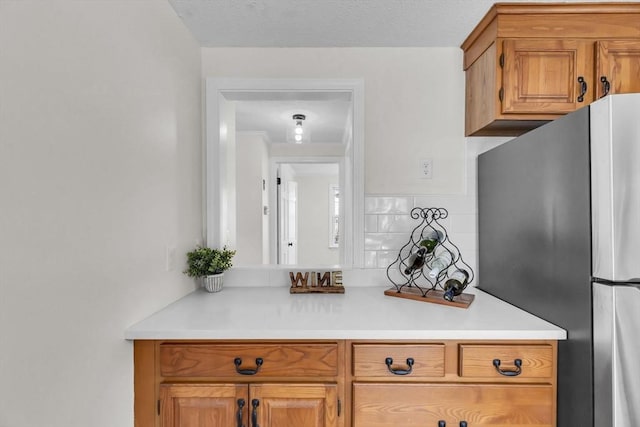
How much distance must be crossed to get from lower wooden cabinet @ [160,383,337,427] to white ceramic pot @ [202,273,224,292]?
0.58 metres

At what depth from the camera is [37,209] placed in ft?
2.61

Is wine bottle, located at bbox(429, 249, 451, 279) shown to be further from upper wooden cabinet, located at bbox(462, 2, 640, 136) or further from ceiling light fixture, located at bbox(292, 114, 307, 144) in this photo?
ceiling light fixture, located at bbox(292, 114, 307, 144)

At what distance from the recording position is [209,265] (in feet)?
5.56

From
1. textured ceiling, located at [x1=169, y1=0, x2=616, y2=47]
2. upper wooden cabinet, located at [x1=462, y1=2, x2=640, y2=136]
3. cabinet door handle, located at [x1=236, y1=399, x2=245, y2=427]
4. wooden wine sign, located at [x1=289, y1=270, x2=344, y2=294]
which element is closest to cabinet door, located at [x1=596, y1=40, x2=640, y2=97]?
upper wooden cabinet, located at [x1=462, y1=2, x2=640, y2=136]

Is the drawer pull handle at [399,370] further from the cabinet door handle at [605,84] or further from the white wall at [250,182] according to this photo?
the white wall at [250,182]

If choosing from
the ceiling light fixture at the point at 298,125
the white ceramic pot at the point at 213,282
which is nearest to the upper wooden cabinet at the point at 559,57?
the white ceramic pot at the point at 213,282

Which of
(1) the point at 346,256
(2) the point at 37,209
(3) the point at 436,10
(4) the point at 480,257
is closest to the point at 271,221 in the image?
(1) the point at 346,256

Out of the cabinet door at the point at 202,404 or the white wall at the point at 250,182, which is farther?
the white wall at the point at 250,182

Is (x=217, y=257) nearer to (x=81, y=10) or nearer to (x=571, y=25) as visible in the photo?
(x=81, y=10)

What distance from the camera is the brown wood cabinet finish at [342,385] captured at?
1.19 meters

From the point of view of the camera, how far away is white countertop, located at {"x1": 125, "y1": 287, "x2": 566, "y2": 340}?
1165 mm

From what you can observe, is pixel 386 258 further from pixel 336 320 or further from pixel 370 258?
pixel 336 320

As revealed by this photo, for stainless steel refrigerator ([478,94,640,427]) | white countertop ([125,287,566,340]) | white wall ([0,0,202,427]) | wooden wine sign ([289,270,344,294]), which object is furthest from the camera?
wooden wine sign ([289,270,344,294])

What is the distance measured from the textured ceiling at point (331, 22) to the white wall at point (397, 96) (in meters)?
0.06
